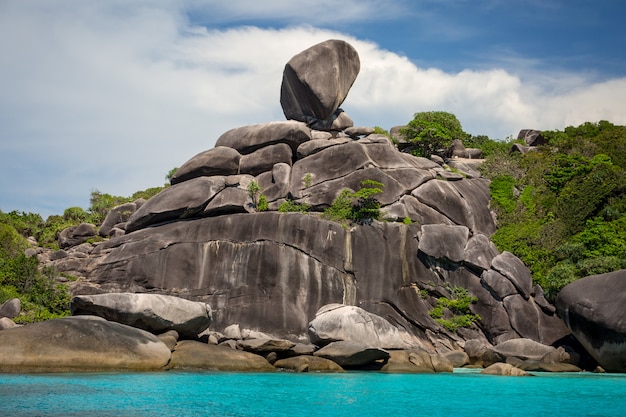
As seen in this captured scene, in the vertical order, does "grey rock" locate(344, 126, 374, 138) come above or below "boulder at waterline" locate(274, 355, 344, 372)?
above

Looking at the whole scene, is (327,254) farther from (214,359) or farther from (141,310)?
(141,310)

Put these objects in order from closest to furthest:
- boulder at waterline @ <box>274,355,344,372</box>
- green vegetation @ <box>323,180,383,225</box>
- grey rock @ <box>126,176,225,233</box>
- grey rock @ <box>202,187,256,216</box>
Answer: boulder at waterline @ <box>274,355,344,372</box>
green vegetation @ <box>323,180,383,225</box>
grey rock @ <box>202,187,256,216</box>
grey rock @ <box>126,176,225,233</box>

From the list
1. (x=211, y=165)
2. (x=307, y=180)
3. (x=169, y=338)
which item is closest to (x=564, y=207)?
(x=307, y=180)

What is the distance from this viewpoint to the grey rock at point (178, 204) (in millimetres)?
39656

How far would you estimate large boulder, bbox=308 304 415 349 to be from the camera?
29953 mm

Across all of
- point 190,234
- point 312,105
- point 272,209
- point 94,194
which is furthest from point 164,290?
point 94,194

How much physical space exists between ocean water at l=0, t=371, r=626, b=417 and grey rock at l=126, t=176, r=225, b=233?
1684 cm

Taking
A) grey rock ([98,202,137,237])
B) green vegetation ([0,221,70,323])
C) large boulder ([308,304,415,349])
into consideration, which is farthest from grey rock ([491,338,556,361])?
grey rock ([98,202,137,237])

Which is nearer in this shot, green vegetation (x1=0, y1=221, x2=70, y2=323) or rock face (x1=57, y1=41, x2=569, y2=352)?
rock face (x1=57, y1=41, x2=569, y2=352)

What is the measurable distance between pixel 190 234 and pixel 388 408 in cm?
2406

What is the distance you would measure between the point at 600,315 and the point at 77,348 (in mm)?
22205

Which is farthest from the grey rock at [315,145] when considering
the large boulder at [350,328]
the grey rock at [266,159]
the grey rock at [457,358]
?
the grey rock at [457,358]

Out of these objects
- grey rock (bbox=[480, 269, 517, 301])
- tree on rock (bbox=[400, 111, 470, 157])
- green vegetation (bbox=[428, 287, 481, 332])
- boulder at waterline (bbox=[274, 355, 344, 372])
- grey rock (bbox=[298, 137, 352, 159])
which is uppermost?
tree on rock (bbox=[400, 111, 470, 157])

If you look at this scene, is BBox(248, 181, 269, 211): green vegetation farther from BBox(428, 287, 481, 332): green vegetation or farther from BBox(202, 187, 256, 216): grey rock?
BBox(428, 287, 481, 332): green vegetation
